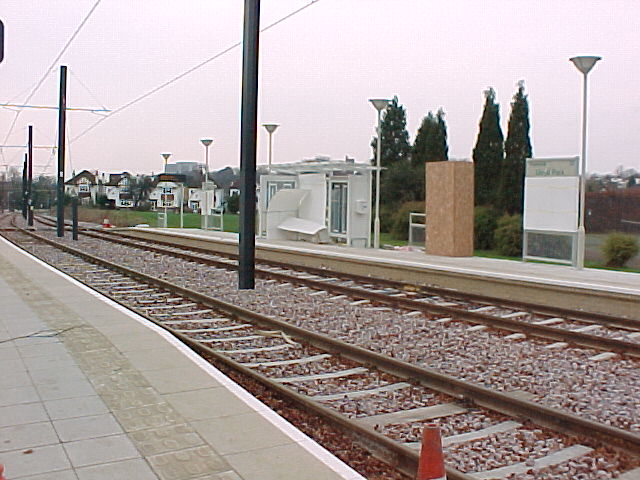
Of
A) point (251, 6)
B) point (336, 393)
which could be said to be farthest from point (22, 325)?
point (251, 6)

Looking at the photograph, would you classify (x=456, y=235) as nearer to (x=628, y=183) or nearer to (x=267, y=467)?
(x=267, y=467)

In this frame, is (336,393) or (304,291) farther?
(304,291)

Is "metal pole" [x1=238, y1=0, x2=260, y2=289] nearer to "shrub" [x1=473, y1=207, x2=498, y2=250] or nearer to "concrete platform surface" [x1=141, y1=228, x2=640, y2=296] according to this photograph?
"concrete platform surface" [x1=141, y1=228, x2=640, y2=296]

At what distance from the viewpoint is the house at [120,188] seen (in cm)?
9194

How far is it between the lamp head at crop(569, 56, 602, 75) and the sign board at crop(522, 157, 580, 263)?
2.03 metres

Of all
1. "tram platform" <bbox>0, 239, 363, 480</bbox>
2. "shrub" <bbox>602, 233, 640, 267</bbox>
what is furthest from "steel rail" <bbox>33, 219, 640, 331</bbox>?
"shrub" <bbox>602, 233, 640, 267</bbox>

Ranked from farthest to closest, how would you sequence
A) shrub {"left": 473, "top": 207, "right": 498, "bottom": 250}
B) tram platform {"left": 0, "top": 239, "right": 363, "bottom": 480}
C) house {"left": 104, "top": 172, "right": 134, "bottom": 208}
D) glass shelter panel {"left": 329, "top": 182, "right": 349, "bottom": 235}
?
house {"left": 104, "top": 172, "right": 134, "bottom": 208} < shrub {"left": 473, "top": 207, "right": 498, "bottom": 250} < glass shelter panel {"left": 329, "top": 182, "right": 349, "bottom": 235} < tram platform {"left": 0, "top": 239, "right": 363, "bottom": 480}

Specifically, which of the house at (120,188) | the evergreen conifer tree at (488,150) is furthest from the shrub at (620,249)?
the house at (120,188)

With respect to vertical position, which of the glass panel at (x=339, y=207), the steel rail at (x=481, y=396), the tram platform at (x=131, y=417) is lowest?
the steel rail at (x=481, y=396)

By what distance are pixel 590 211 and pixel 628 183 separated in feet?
20.1

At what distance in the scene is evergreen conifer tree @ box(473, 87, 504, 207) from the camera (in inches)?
1622

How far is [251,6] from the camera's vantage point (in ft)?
49.1

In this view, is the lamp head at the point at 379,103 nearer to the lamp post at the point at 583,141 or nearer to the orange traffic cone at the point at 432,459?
the lamp post at the point at 583,141

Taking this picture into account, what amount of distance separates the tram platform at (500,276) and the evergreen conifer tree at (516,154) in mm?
17102
